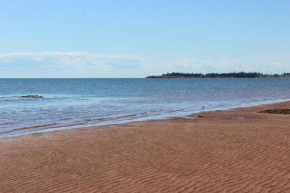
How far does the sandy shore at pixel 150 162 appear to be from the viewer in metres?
8.50

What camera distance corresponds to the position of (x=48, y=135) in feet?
54.3

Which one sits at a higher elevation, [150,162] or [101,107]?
[150,162]

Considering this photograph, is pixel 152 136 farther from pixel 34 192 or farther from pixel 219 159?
pixel 34 192

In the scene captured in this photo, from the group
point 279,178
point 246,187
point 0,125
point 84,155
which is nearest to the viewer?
point 246,187

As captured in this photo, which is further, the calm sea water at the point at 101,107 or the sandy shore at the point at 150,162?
the calm sea water at the point at 101,107

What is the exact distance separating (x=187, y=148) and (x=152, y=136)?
2944mm

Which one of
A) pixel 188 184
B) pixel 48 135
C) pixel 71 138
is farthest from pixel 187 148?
pixel 48 135

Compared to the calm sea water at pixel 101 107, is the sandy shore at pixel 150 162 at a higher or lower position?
higher

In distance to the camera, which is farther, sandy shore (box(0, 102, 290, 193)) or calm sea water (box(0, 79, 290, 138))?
calm sea water (box(0, 79, 290, 138))

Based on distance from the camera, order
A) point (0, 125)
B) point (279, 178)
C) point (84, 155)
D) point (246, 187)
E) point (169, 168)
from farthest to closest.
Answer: point (0, 125), point (84, 155), point (169, 168), point (279, 178), point (246, 187)

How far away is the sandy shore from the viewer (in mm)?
8500

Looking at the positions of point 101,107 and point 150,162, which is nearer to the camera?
point 150,162

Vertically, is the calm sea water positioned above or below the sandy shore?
below

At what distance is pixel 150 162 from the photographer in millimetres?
10719
